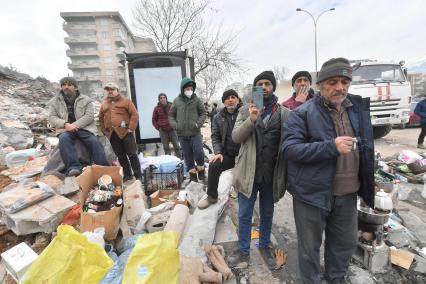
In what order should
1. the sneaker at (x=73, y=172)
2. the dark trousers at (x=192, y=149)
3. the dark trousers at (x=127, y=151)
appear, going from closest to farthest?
the sneaker at (x=73, y=172) → the dark trousers at (x=127, y=151) → the dark trousers at (x=192, y=149)

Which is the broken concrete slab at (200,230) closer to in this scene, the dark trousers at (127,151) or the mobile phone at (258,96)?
the mobile phone at (258,96)

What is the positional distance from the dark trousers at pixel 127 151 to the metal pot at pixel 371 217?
350 centimetres

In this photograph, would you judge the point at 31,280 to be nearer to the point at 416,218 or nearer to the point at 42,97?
the point at 416,218

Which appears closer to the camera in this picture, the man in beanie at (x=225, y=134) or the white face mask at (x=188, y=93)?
the man in beanie at (x=225, y=134)

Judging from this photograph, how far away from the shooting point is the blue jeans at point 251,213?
2.40 m

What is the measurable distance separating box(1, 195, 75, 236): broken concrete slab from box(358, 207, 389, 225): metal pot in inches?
121

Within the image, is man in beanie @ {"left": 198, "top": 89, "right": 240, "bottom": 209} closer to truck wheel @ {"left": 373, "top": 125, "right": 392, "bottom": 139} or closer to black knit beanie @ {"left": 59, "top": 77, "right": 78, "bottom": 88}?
black knit beanie @ {"left": 59, "top": 77, "right": 78, "bottom": 88}

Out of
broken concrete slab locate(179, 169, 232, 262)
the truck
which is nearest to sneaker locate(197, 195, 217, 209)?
broken concrete slab locate(179, 169, 232, 262)

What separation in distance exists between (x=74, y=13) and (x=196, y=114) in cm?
5578

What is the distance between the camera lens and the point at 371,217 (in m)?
2.30

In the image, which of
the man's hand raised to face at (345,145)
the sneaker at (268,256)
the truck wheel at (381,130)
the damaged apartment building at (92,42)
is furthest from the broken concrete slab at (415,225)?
the damaged apartment building at (92,42)

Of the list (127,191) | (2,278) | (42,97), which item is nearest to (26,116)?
(42,97)

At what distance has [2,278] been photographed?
7.56 ft

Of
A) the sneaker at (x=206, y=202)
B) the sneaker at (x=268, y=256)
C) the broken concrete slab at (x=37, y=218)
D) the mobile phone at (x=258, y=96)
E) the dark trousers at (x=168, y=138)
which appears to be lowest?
the sneaker at (x=268, y=256)
